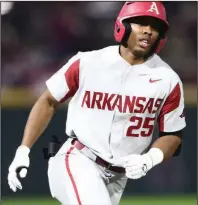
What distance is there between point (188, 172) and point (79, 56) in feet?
17.3

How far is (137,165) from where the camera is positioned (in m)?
4.99

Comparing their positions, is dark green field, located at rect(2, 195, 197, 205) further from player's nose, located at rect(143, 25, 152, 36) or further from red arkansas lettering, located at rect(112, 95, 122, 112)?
player's nose, located at rect(143, 25, 152, 36)

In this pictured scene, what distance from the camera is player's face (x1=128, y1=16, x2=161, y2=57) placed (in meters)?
5.11

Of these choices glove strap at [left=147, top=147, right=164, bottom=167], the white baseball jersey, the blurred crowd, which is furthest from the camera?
the blurred crowd

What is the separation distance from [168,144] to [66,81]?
758mm

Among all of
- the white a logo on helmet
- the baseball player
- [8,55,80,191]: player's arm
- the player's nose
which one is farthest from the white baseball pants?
the white a logo on helmet

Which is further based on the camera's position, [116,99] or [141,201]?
[141,201]

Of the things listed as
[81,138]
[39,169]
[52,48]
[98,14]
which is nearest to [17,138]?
[39,169]

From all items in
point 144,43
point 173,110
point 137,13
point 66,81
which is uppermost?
point 137,13

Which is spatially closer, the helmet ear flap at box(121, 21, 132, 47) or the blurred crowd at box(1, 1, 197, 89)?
the helmet ear flap at box(121, 21, 132, 47)

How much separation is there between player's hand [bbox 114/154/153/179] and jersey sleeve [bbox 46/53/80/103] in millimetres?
589

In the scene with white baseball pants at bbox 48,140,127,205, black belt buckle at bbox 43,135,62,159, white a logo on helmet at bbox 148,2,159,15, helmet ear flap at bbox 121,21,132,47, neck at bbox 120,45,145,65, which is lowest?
white baseball pants at bbox 48,140,127,205

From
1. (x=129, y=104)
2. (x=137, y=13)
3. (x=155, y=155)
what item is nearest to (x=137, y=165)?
(x=155, y=155)

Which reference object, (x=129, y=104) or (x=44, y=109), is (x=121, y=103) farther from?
(x=44, y=109)
